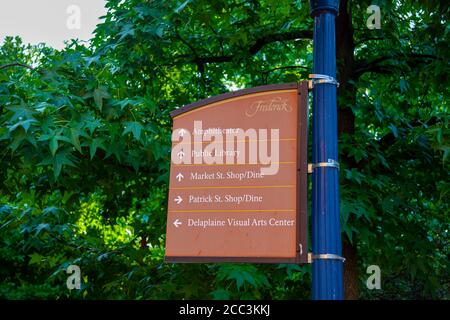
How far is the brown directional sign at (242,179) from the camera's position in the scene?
322 cm

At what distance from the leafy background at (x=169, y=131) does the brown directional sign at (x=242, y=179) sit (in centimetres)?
109

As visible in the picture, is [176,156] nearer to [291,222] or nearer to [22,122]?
[291,222]

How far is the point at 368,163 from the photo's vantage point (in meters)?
6.59

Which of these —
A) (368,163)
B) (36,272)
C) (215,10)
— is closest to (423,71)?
(368,163)

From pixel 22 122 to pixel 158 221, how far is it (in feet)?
9.20

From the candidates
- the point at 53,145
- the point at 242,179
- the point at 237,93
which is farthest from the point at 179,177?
the point at 53,145

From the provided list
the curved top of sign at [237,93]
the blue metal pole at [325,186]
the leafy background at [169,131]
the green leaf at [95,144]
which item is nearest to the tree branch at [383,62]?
the leafy background at [169,131]

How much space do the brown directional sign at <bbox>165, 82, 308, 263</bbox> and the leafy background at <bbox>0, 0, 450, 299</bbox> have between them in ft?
3.59

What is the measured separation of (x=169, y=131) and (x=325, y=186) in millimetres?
3838

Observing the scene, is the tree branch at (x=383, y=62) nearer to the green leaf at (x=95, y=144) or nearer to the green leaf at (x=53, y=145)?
the green leaf at (x=95, y=144)

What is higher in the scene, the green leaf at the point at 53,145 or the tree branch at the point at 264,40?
the tree branch at the point at 264,40

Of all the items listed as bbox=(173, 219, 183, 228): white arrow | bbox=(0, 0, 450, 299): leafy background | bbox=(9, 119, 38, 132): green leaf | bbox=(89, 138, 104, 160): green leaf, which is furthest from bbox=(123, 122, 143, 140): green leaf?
bbox=(173, 219, 183, 228): white arrow

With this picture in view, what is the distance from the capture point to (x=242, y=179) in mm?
3312

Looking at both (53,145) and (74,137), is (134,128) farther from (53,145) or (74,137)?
(53,145)
